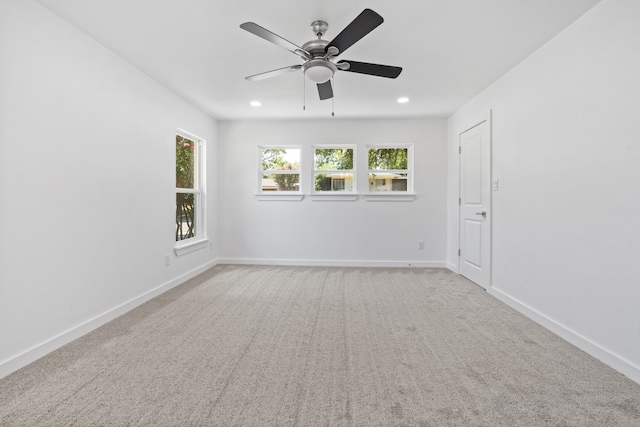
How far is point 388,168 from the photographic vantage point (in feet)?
17.0

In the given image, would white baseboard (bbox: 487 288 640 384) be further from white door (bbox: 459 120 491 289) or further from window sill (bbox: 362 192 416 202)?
window sill (bbox: 362 192 416 202)

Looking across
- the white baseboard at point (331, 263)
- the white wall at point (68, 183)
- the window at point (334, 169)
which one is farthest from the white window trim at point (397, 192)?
the white wall at point (68, 183)

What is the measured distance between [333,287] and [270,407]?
7.58 feet

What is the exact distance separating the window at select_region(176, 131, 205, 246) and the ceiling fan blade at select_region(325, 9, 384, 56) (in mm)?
2893

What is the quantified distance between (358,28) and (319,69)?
0.51 meters

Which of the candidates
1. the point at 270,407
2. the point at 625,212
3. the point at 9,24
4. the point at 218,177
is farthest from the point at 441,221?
the point at 9,24

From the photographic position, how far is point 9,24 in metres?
1.91

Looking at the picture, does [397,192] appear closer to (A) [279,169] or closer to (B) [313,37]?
(A) [279,169]

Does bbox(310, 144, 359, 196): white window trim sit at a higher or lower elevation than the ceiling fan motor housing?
lower

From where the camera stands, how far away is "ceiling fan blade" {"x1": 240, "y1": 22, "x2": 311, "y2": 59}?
1.87 metres

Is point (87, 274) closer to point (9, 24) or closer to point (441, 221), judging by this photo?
point (9, 24)

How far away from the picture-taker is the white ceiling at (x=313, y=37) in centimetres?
213

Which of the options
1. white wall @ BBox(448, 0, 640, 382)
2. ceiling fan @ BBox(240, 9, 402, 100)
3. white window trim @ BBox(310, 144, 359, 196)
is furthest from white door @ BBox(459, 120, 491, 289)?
ceiling fan @ BBox(240, 9, 402, 100)

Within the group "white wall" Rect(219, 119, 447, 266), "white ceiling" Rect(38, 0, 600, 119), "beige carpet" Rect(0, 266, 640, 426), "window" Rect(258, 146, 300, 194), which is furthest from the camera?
"window" Rect(258, 146, 300, 194)
